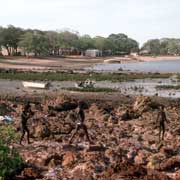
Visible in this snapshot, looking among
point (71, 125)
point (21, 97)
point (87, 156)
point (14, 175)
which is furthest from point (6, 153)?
point (21, 97)

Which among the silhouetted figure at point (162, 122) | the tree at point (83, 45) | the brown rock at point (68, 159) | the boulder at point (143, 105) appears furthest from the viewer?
the tree at point (83, 45)

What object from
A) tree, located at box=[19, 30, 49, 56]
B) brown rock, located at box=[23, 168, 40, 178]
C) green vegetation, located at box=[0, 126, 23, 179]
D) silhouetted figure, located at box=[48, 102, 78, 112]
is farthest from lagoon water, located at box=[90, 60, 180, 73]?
brown rock, located at box=[23, 168, 40, 178]

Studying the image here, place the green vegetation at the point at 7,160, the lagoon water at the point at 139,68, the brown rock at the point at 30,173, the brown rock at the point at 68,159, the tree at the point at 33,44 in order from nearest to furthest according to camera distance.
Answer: the green vegetation at the point at 7,160 → the brown rock at the point at 30,173 → the brown rock at the point at 68,159 → the lagoon water at the point at 139,68 → the tree at the point at 33,44

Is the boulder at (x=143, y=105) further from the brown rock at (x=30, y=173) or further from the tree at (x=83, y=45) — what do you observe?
the tree at (x=83, y=45)

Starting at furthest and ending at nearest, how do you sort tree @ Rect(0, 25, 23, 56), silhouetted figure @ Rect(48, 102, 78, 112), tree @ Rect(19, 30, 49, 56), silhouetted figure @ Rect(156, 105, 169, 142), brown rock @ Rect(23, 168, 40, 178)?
tree @ Rect(0, 25, 23, 56) → tree @ Rect(19, 30, 49, 56) → silhouetted figure @ Rect(48, 102, 78, 112) → silhouetted figure @ Rect(156, 105, 169, 142) → brown rock @ Rect(23, 168, 40, 178)

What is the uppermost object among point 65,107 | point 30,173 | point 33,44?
point 33,44

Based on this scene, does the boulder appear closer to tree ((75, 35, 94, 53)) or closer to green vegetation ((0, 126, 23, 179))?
green vegetation ((0, 126, 23, 179))

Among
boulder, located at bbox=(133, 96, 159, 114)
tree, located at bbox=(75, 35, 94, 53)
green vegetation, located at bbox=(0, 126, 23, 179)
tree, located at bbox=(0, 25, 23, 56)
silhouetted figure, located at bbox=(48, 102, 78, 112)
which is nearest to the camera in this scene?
green vegetation, located at bbox=(0, 126, 23, 179)

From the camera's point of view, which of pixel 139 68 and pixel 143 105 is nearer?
pixel 143 105

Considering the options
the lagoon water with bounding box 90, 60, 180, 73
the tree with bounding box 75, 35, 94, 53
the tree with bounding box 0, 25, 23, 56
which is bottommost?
the lagoon water with bounding box 90, 60, 180, 73

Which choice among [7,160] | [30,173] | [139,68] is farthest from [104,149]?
[139,68]

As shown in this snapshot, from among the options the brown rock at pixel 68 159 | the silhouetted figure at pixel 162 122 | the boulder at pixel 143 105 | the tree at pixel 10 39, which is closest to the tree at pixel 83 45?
the tree at pixel 10 39

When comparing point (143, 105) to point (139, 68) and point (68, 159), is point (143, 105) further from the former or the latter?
point (139, 68)

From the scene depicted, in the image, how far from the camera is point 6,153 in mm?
17406
